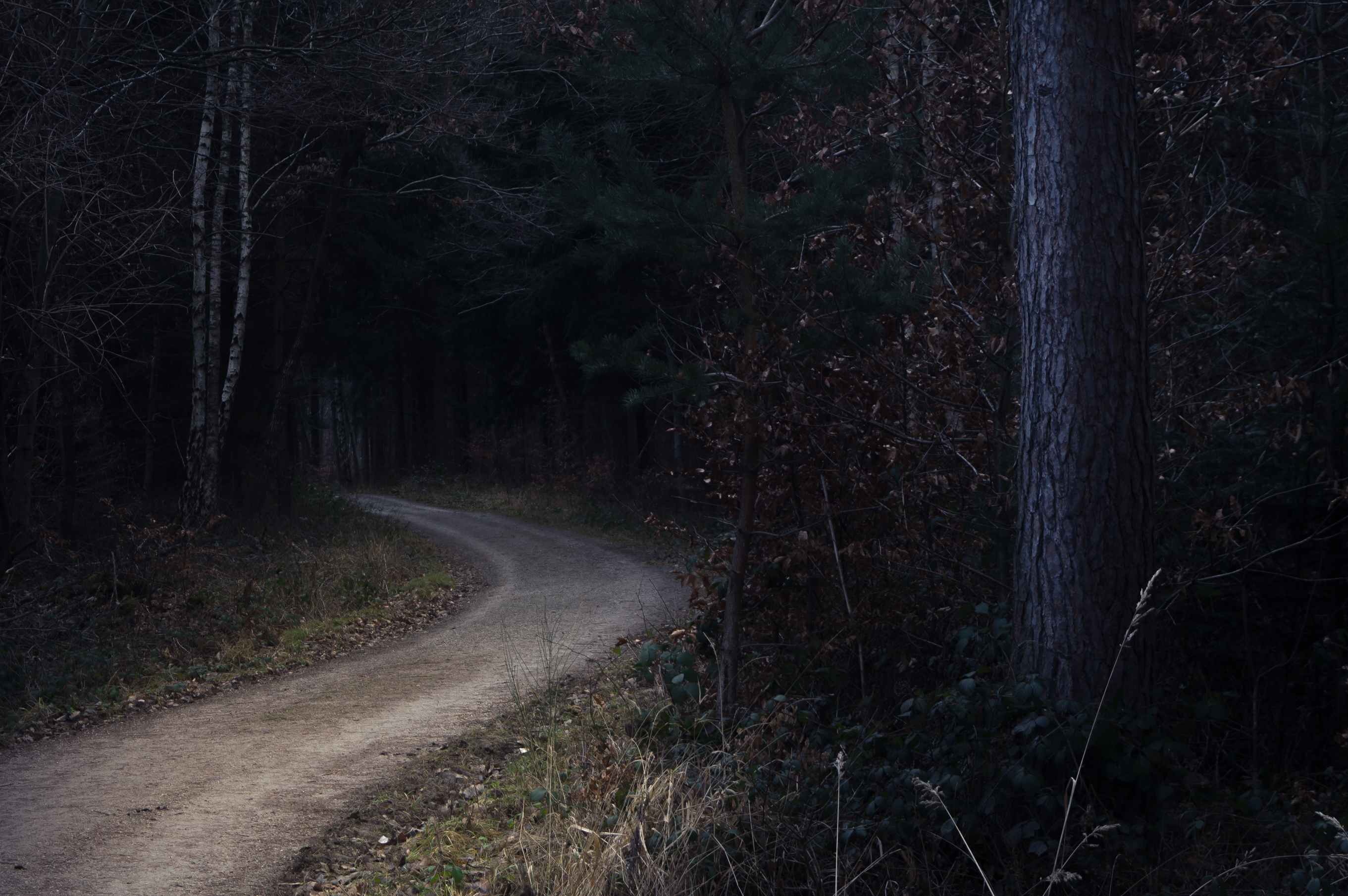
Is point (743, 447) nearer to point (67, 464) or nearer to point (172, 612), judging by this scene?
point (172, 612)

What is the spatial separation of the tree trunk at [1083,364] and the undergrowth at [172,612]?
762 cm

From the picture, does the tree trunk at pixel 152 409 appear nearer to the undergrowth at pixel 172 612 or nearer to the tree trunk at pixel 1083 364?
the undergrowth at pixel 172 612

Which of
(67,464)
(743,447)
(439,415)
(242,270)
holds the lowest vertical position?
(67,464)

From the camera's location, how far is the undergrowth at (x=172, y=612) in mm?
8602

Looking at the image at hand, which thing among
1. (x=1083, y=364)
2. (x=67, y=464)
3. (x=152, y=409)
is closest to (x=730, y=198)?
(x=1083, y=364)

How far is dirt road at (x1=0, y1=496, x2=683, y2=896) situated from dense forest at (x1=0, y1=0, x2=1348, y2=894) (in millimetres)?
1949

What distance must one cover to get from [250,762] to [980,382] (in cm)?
562

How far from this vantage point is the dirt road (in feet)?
16.4

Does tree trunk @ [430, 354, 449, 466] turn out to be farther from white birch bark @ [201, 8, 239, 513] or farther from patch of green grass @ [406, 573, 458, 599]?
patch of green grass @ [406, 573, 458, 599]

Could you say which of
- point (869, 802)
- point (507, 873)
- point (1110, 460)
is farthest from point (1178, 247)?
point (507, 873)

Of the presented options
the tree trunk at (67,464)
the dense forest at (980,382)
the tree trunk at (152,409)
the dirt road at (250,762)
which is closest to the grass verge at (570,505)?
the dirt road at (250,762)

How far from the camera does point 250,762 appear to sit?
6.66 m

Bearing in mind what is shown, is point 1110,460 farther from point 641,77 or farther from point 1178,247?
point 641,77

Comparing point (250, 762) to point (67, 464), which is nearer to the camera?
point (250, 762)
